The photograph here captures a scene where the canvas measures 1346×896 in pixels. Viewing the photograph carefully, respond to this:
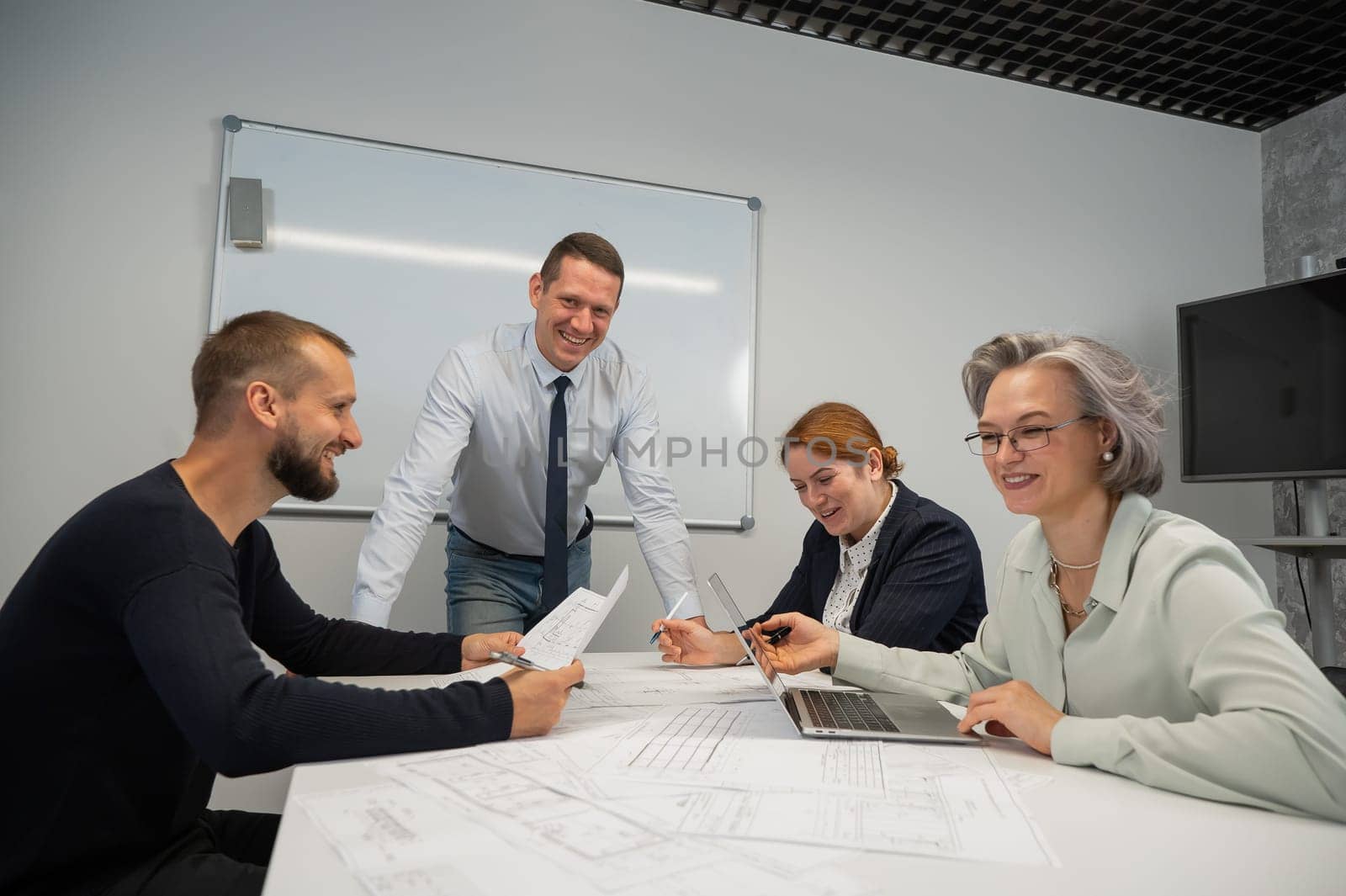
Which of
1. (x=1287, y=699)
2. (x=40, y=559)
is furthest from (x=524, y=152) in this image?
(x=1287, y=699)

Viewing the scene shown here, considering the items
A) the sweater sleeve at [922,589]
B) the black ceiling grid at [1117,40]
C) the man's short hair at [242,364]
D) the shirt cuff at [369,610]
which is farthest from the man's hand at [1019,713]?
the black ceiling grid at [1117,40]

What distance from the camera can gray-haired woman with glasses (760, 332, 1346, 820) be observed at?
35.5 inches

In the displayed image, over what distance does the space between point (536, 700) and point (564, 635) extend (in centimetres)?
36

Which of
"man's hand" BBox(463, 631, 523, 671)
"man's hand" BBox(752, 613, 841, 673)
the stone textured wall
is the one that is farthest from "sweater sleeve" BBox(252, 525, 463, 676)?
the stone textured wall

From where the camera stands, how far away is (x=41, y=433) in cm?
254

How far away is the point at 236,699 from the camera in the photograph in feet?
2.96

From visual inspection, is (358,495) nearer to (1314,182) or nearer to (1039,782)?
(1039,782)

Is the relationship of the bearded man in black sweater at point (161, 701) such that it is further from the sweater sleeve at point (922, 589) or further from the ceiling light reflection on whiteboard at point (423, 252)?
the ceiling light reflection on whiteboard at point (423, 252)

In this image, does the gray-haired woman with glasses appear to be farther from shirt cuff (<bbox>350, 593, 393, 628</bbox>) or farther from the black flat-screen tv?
the black flat-screen tv

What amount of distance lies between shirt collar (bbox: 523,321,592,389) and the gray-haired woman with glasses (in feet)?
3.78

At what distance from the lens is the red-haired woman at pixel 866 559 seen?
72.0 inches

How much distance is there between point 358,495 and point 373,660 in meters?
1.33

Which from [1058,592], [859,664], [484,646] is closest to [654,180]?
[484,646]

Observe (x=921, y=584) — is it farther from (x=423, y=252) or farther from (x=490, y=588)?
(x=423, y=252)
